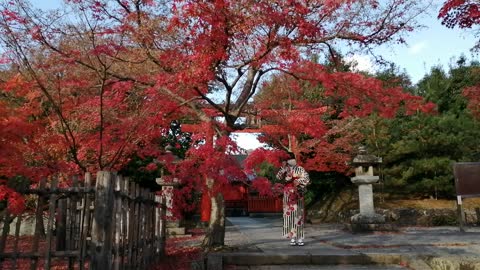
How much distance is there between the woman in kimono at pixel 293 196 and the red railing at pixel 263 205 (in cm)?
1933

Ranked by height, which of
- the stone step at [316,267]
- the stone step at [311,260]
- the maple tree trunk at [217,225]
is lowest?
the stone step at [316,267]

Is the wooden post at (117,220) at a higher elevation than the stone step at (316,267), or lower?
higher

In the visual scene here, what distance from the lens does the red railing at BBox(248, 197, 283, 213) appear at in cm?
2984

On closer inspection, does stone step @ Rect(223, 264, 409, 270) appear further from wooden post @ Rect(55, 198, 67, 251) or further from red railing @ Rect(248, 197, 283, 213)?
red railing @ Rect(248, 197, 283, 213)

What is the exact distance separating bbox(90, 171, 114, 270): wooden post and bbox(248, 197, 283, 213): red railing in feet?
83.0

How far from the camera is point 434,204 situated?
59.5ft

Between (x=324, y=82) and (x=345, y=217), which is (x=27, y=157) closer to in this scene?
(x=324, y=82)

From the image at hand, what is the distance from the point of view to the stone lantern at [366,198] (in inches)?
536

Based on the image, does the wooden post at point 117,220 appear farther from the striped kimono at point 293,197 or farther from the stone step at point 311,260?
the striped kimono at point 293,197

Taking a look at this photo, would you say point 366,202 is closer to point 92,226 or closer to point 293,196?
point 293,196

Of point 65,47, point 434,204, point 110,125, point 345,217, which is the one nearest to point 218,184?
point 110,125

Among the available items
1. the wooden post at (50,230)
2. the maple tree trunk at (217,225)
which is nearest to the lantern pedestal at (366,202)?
the maple tree trunk at (217,225)

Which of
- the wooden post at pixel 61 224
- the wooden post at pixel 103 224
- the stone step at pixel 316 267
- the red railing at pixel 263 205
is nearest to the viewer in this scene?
the wooden post at pixel 103 224

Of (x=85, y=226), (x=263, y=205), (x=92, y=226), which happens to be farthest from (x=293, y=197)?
(x=263, y=205)
